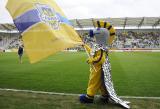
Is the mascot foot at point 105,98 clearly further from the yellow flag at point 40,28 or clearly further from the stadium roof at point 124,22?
the stadium roof at point 124,22

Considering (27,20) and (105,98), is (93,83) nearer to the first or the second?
(105,98)

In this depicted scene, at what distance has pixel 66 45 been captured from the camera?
7.96 metres

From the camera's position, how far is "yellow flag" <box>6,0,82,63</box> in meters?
7.90

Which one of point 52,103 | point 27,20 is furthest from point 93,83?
point 27,20

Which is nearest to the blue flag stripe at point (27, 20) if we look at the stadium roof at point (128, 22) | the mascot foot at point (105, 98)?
the mascot foot at point (105, 98)

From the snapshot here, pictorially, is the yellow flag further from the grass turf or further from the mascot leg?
the grass turf

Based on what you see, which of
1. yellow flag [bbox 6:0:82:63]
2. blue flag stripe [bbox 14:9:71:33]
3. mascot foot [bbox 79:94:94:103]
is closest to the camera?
yellow flag [bbox 6:0:82:63]

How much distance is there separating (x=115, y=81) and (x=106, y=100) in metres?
4.72

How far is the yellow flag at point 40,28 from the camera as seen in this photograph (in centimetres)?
790

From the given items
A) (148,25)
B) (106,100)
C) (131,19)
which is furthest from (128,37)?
(106,100)

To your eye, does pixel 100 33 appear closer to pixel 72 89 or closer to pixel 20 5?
pixel 20 5

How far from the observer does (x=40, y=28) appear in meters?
8.19

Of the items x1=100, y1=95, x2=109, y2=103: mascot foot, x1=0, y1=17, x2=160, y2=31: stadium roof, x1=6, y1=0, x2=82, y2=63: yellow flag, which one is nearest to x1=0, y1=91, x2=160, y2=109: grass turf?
x1=100, y1=95, x2=109, y2=103: mascot foot

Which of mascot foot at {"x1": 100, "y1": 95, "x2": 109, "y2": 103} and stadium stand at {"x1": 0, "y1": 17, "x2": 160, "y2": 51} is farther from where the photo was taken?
stadium stand at {"x1": 0, "y1": 17, "x2": 160, "y2": 51}
